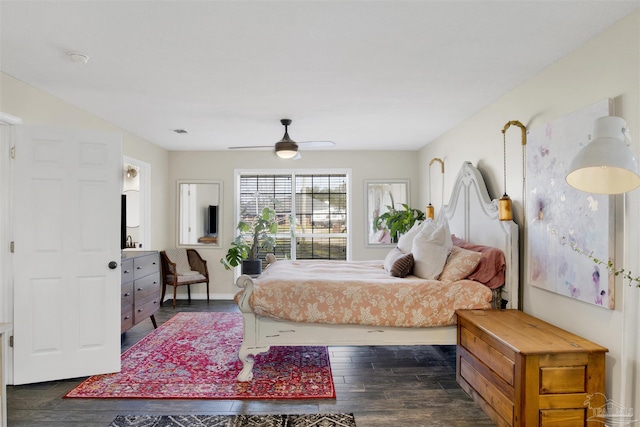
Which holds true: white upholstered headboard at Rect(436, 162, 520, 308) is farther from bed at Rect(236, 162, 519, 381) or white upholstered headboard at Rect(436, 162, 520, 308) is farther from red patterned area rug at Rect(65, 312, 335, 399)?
red patterned area rug at Rect(65, 312, 335, 399)

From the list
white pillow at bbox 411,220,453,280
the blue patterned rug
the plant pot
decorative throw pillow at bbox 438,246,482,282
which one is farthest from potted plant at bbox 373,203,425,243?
the blue patterned rug

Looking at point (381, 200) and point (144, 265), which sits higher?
point (381, 200)

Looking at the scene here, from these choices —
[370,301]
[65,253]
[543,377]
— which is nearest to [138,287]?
[65,253]

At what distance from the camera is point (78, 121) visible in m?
3.92

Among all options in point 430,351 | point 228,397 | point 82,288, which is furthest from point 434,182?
point 82,288

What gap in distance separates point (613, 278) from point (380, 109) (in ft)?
8.17

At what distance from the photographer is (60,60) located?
8.91 ft

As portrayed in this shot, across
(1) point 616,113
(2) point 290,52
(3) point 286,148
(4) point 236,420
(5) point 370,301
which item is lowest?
(4) point 236,420

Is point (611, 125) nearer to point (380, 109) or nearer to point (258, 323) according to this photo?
point (380, 109)

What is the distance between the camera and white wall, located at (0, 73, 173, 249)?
3.07 meters

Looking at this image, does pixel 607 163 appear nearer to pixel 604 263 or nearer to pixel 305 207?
pixel 604 263

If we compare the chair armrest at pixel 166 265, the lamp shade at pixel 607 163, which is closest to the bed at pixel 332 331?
the lamp shade at pixel 607 163

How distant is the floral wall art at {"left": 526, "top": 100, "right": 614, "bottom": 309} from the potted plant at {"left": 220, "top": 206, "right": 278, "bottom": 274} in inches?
156

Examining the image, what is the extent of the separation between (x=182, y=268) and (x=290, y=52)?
14.9 feet
